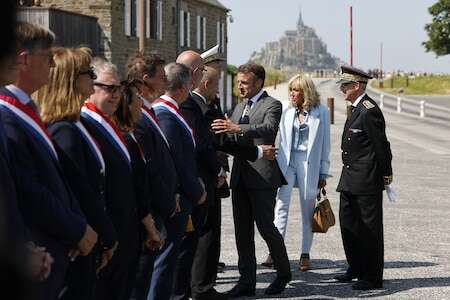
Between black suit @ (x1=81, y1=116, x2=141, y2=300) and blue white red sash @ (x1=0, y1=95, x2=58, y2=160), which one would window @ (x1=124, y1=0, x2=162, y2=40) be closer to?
black suit @ (x1=81, y1=116, x2=141, y2=300)

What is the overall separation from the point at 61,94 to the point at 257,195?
130 inches

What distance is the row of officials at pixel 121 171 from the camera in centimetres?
279

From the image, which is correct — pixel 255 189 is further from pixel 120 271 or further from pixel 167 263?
pixel 120 271

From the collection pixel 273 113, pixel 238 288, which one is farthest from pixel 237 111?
pixel 238 288

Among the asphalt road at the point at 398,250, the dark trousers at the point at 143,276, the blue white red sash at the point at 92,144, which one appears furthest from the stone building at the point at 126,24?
the blue white red sash at the point at 92,144

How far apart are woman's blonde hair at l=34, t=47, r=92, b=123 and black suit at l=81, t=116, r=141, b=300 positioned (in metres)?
0.28

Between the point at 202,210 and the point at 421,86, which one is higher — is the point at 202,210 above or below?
below

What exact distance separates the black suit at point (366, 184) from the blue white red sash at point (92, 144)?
12.3 feet

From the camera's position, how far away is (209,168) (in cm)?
588

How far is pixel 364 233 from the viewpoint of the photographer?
696 cm

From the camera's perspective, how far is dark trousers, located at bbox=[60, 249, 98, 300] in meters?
3.28

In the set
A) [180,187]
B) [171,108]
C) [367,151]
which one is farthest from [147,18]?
[180,187]

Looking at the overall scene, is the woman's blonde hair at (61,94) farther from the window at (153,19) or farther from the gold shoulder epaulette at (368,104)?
the window at (153,19)

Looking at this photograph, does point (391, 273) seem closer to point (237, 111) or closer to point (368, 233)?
point (368, 233)
